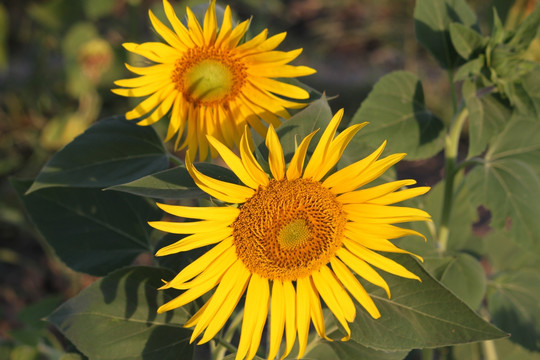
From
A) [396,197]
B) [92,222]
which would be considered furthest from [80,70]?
[396,197]

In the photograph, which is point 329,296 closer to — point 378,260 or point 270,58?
point 378,260

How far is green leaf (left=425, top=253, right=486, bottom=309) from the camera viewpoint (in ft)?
3.20

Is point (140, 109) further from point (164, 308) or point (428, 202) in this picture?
point (428, 202)

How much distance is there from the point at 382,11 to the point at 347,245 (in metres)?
3.68

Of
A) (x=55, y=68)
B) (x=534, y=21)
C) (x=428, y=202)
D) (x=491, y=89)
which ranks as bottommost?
(x=428, y=202)

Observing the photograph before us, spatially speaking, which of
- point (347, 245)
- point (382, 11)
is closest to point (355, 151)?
point (347, 245)

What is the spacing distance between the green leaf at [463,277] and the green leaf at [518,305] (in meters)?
0.18

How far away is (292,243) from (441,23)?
0.56 meters

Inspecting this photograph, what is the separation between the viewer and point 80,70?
281 cm

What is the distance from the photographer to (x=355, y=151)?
87cm

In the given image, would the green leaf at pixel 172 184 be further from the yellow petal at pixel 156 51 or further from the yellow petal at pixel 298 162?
the yellow petal at pixel 156 51

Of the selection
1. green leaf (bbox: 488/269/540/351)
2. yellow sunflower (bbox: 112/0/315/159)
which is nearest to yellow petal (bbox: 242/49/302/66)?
yellow sunflower (bbox: 112/0/315/159)

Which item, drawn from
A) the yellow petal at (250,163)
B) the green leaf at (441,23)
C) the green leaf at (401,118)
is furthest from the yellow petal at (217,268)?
the green leaf at (441,23)

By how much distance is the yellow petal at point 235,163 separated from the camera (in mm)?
711
